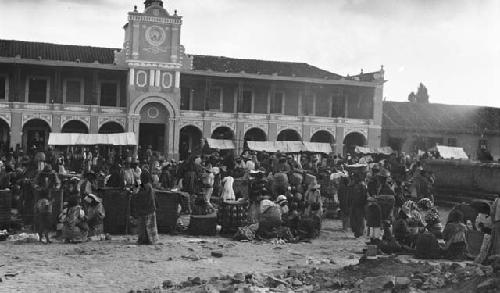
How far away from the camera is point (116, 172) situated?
13438 mm

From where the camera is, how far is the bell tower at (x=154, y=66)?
2944cm

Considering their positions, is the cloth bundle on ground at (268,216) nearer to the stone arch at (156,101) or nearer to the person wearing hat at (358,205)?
the person wearing hat at (358,205)

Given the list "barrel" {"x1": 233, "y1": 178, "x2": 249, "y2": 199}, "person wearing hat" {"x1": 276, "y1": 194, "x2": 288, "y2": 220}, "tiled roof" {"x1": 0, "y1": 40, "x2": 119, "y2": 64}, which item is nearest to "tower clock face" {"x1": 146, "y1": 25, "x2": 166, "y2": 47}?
"tiled roof" {"x1": 0, "y1": 40, "x2": 119, "y2": 64}

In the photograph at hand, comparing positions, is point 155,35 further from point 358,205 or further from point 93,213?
point 93,213

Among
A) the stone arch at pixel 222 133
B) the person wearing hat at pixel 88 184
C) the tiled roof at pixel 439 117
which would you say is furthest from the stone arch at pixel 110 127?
the person wearing hat at pixel 88 184

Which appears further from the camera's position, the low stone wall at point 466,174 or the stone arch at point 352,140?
the stone arch at point 352,140

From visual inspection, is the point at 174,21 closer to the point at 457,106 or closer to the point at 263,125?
the point at 263,125

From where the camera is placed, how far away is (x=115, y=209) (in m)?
12.6

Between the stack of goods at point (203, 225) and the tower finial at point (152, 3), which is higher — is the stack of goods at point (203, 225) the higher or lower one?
the lower one

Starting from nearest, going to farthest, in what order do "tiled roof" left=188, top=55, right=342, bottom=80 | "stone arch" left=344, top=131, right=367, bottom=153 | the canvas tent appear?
the canvas tent < "tiled roof" left=188, top=55, right=342, bottom=80 < "stone arch" left=344, top=131, right=367, bottom=153

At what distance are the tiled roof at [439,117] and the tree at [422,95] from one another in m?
8.61

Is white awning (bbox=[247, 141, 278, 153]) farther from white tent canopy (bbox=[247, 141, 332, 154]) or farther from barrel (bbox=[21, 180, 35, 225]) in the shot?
barrel (bbox=[21, 180, 35, 225])

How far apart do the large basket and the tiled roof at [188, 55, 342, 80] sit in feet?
63.0

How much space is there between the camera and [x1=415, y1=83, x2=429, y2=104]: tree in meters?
50.8
